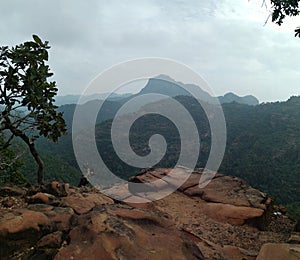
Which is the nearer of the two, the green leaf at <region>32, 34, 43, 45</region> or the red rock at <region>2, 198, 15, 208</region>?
the red rock at <region>2, 198, 15, 208</region>

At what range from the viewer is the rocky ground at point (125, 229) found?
14.7 ft

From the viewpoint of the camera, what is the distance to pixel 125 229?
504 centimetres

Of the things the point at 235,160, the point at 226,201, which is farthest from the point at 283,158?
the point at 226,201

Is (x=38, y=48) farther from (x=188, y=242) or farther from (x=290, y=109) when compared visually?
(x=290, y=109)

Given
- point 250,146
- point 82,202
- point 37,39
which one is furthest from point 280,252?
point 250,146

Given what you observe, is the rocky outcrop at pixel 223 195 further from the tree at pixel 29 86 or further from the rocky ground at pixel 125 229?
the tree at pixel 29 86

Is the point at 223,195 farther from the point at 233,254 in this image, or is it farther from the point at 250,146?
the point at 250,146

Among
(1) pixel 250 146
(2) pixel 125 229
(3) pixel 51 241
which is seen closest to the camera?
(3) pixel 51 241

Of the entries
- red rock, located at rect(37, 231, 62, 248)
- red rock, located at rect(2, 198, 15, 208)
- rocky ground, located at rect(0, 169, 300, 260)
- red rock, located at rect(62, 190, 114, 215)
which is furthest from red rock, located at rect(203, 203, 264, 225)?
red rock, located at rect(2, 198, 15, 208)

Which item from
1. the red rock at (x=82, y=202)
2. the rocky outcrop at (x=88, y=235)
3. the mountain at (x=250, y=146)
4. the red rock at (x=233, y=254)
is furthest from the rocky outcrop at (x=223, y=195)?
the mountain at (x=250, y=146)

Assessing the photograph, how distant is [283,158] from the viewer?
64.9 meters

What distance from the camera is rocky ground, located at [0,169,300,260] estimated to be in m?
4.49

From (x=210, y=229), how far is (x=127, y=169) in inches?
2482

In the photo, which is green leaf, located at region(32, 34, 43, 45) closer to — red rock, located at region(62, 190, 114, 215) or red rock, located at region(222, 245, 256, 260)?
red rock, located at region(62, 190, 114, 215)
